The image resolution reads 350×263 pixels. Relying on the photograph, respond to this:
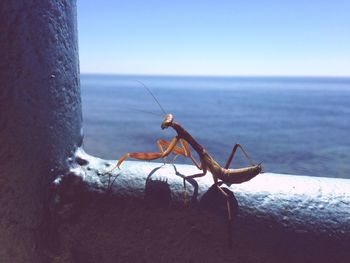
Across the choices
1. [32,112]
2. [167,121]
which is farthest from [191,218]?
[167,121]

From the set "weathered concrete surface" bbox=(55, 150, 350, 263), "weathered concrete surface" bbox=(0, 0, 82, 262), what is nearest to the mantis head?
"weathered concrete surface" bbox=(55, 150, 350, 263)

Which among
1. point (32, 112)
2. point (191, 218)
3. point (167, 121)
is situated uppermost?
point (32, 112)

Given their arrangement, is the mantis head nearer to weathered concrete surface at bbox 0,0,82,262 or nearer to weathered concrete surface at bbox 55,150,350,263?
weathered concrete surface at bbox 55,150,350,263

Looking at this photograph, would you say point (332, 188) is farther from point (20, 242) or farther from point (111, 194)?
point (20, 242)

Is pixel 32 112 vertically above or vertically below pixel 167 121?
above

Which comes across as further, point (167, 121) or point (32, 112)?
point (167, 121)

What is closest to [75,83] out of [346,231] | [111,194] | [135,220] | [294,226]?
[111,194]

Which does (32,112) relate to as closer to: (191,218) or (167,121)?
(191,218)

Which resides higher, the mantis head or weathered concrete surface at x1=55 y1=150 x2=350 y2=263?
the mantis head
